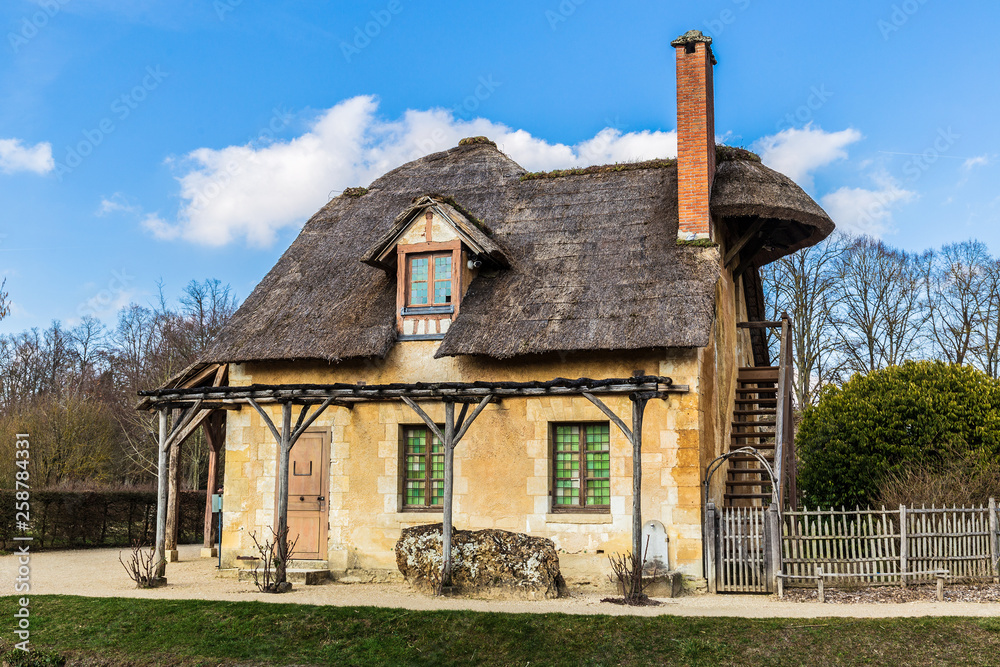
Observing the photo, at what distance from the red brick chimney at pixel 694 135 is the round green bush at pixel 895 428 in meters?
4.52

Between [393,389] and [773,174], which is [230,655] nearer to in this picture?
[393,389]

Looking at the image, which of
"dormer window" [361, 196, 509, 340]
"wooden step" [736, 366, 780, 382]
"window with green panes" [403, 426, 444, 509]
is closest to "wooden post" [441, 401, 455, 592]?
"window with green panes" [403, 426, 444, 509]

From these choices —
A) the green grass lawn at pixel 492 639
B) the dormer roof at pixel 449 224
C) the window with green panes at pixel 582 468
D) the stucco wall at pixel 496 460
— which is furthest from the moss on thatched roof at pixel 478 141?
the green grass lawn at pixel 492 639

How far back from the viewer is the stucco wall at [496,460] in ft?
39.2

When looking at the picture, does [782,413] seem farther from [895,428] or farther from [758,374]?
[758,374]

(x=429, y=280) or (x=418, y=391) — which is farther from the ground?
(x=429, y=280)

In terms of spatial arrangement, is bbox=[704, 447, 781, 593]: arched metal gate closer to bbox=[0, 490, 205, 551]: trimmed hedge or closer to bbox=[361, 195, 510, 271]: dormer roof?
bbox=[361, 195, 510, 271]: dormer roof

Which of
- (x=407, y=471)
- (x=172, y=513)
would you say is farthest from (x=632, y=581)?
(x=172, y=513)

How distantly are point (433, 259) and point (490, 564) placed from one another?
5168mm

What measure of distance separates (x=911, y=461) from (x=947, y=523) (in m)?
2.57

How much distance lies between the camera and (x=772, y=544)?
11.2 meters

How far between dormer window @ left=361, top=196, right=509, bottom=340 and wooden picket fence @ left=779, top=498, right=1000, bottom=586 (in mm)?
5781

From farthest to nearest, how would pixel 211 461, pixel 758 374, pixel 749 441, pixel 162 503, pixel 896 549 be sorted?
pixel 211 461 < pixel 758 374 < pixel 749 441 < pixel 162 503 < pixel 896 549

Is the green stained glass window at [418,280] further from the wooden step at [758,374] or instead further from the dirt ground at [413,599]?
the wooden step at [758,374]
